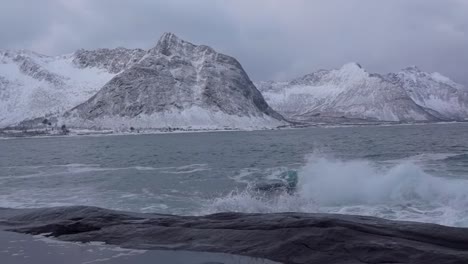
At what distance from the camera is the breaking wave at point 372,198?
2203cm

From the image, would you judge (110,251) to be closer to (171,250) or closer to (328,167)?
(171,250)

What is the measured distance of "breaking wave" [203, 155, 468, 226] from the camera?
22.0m

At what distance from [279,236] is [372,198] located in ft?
45.1

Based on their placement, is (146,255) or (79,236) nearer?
(146,255)

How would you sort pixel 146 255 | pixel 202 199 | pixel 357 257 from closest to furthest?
pixel 357 257 → pixel 146 255 → pixel 202 199

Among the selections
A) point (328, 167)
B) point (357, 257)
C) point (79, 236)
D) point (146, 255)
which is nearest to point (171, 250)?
point (146, 255)

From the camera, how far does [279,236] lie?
44.0 ft

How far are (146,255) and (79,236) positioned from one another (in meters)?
3.25

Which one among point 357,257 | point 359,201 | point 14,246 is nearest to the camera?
point 357,257

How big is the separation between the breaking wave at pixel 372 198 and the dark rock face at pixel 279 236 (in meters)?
5.80

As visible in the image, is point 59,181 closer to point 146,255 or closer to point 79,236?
point 79,236

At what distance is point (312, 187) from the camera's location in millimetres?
29969

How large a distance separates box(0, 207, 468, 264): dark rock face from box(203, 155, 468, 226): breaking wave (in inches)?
228

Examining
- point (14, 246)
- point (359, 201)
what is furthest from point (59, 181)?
point (14, 246)
